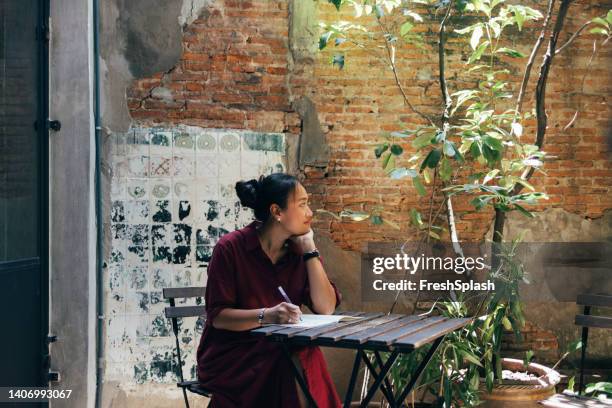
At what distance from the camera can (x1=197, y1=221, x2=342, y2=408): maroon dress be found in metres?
2.90

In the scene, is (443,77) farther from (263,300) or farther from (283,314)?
(283,314)

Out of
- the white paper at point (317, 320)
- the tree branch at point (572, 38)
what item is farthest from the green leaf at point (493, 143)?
the white paper at point (317, 320)

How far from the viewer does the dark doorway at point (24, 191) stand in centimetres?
390

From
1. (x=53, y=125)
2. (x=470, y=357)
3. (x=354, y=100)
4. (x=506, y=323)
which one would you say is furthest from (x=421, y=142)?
(x=53, y=125)

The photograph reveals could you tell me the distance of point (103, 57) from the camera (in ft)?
16.0

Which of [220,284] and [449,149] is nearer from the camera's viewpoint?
[220,284]

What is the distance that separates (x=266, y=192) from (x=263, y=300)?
473 mm

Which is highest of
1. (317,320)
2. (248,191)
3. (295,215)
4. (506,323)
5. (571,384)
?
(248,191)

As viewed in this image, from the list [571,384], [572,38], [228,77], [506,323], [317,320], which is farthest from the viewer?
[228,77]

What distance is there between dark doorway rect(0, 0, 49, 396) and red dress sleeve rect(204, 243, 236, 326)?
143 cm

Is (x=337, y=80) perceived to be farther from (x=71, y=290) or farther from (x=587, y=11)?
(x=71, y=290)

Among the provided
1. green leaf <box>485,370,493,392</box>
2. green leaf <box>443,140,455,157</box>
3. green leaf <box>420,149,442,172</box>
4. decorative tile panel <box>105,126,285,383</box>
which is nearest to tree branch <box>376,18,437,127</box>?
green leaf <box>420,149,442,172</box>

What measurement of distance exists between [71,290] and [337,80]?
7.40ft

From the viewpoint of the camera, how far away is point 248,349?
9.75 feet
